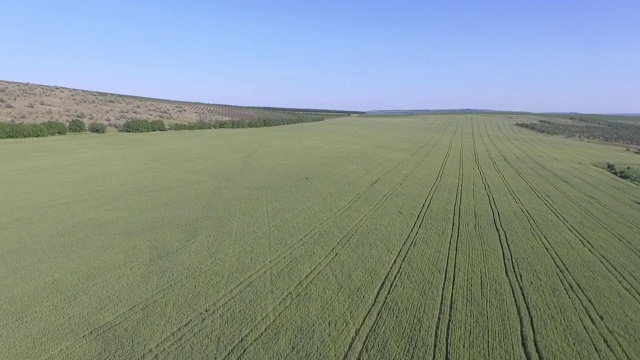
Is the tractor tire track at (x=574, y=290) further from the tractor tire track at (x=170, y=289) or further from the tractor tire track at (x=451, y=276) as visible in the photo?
the tractor tire track at (x=170, y=289)

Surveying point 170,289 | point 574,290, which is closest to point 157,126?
point 170,289

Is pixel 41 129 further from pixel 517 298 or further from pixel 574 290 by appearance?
pixel 574 290

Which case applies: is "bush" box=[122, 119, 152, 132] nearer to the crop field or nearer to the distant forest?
the crop field

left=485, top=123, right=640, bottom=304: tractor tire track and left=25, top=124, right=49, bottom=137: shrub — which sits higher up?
left=25, top=124, right=49, bottom=137: shrub

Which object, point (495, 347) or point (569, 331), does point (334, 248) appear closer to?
point (495, 347)

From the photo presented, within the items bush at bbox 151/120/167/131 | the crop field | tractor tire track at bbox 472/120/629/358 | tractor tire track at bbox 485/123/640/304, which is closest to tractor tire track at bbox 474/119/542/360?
the crop field

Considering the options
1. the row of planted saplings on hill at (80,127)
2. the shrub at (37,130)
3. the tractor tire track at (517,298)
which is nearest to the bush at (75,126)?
the row of planted saplings on hill at (80,127)
